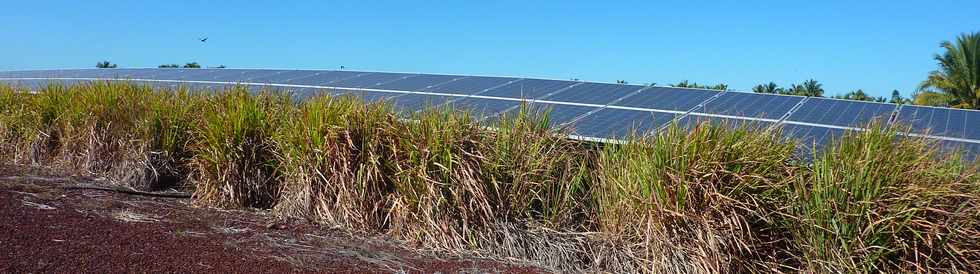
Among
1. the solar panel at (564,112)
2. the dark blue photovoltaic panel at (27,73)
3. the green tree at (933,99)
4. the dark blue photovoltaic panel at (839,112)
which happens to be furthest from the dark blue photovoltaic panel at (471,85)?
the green tree at (933,99)

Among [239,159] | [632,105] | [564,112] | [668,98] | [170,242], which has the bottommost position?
[170,242]

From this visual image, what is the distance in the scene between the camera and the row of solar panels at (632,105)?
9.64 metres

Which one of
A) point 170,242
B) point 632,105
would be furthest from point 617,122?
point 170,242

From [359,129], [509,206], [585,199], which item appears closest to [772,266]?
[585,199]

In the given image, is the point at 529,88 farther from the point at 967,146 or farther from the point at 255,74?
the point at 255,74

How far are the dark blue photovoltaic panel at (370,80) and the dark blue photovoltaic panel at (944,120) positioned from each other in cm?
907

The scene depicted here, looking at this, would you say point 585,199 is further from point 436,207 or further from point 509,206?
point 436,207

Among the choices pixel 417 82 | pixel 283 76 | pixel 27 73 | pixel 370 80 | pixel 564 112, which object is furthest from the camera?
Answer: pixel 27 73

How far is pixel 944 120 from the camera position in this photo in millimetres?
11414

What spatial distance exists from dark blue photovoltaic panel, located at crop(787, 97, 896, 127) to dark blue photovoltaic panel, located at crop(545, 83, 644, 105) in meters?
Result: 2.79

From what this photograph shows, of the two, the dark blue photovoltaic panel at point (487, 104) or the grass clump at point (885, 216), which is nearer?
the grass clump at point (885, 216)

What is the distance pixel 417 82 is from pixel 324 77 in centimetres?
305

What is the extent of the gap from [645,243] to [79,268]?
4.50m

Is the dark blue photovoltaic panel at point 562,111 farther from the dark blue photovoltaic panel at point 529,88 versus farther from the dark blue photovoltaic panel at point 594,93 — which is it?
the dark blue photovoltaic panel at point 529,88
